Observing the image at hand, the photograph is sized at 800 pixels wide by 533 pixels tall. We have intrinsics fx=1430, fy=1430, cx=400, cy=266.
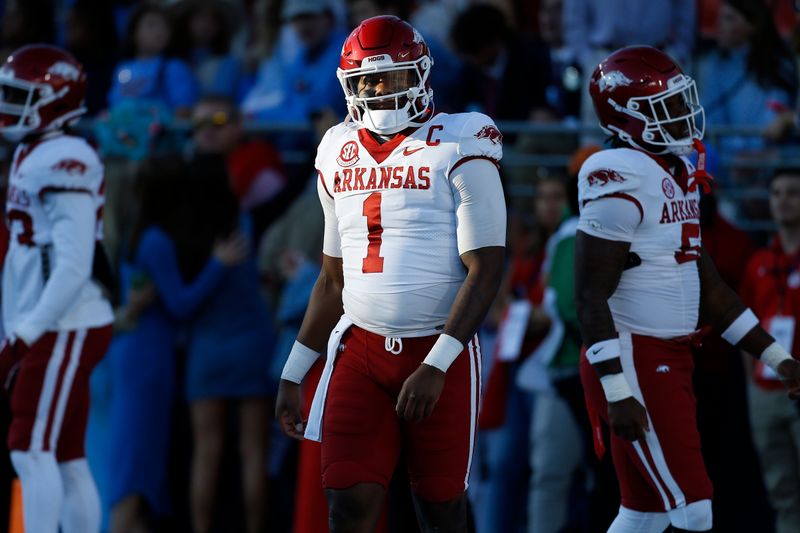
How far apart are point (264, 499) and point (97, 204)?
114 inches

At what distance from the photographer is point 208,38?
977 centimetres

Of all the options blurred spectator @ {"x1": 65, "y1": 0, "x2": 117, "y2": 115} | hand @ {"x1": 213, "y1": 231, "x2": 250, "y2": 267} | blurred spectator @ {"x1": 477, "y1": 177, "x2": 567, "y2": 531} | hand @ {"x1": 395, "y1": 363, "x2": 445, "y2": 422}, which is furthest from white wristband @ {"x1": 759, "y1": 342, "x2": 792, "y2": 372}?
blurred spectator @ {"x1": 65, "y1": 0, "x2": 117, "y2": 115}

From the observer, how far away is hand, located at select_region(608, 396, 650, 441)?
4.90 metres

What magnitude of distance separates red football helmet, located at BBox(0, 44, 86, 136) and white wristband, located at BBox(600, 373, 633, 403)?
104 inches

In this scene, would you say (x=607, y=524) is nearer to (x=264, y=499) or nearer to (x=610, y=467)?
(x=610, y=467)

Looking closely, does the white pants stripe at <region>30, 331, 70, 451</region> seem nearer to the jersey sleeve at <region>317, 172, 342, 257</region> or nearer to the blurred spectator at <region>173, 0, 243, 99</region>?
the jersey sleeve at <region>317, 172, 342, 257</region>

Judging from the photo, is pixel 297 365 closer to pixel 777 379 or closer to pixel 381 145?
pixel 381 145

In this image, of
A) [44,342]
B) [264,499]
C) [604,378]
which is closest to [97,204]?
[44,342]

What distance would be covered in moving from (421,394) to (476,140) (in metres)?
0.84

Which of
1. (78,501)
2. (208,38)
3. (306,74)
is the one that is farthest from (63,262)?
(208,38)

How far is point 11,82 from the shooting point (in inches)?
237

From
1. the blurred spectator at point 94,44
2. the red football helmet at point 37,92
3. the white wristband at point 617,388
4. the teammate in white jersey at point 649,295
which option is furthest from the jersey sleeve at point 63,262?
the blurred spectator at point 94,44

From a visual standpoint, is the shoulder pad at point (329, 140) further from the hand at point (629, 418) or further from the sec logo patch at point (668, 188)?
the hand at point (629, 418)

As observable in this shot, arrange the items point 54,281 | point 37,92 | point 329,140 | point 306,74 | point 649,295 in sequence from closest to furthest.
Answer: point 329,140 < point 649,295 < point 54,281 < point 37,92 < point 306,74
